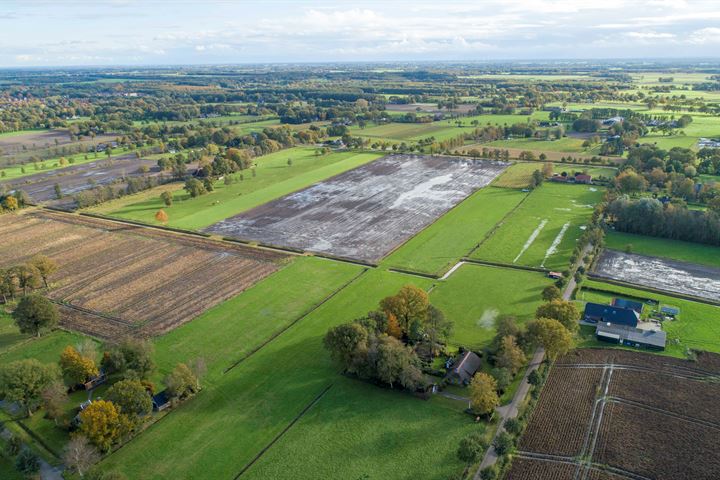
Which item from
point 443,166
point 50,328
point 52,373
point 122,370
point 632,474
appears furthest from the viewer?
point 443,166

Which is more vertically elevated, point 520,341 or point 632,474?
point 520,341

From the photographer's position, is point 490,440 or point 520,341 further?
point 520,341

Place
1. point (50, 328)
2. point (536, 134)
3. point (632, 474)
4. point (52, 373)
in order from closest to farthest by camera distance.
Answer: point (632, 474) → point (52, 373) → point (50, 328) → point (536, 134)

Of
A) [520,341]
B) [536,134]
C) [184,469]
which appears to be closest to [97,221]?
[184,469]

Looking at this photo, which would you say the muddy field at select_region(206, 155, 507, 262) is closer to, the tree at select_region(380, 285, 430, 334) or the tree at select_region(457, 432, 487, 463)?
the tree at select_region(380, 285, 430, 334)

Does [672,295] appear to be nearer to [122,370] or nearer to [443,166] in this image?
[122,370]

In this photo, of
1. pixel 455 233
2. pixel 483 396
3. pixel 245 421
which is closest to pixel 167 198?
pixel 455 233

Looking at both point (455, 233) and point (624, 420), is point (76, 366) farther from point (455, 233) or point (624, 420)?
point (455, 233)
